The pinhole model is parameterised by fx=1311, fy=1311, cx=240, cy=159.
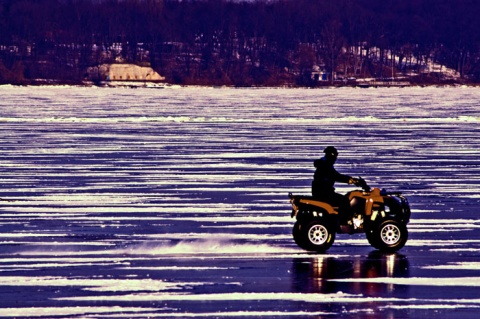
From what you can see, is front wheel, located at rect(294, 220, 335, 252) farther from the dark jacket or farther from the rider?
the dark jacket

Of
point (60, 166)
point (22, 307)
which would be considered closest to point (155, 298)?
point (22, 307)

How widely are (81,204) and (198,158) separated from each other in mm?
11525

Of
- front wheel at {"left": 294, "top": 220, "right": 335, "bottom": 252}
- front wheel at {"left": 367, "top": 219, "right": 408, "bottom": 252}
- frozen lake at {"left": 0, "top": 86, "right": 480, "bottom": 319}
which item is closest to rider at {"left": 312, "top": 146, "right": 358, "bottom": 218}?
front wheel at {"left": 294, "top": 220, "right": 335, "bottom": 252}

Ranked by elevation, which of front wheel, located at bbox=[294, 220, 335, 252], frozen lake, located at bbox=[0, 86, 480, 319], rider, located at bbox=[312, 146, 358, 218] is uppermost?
rider, located at bbox=[312, 146, 358, 218]

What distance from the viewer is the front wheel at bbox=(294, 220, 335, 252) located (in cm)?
1490

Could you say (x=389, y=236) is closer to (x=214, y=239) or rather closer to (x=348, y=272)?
(x=348, y=272)

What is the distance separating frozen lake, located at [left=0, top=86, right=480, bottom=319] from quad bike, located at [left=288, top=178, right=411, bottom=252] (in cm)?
21

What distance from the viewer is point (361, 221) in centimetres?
1495

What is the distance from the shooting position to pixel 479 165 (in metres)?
29.6

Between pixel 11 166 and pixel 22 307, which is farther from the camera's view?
pixel 11 166

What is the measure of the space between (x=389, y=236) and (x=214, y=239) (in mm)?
2358

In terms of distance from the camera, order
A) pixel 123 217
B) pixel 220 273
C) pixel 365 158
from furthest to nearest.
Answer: pixel 365 158
pixel 123 217
pixel 220 273

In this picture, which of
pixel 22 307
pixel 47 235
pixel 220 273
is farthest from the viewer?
pixel 47 235

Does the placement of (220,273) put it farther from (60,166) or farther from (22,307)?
(60,166)
